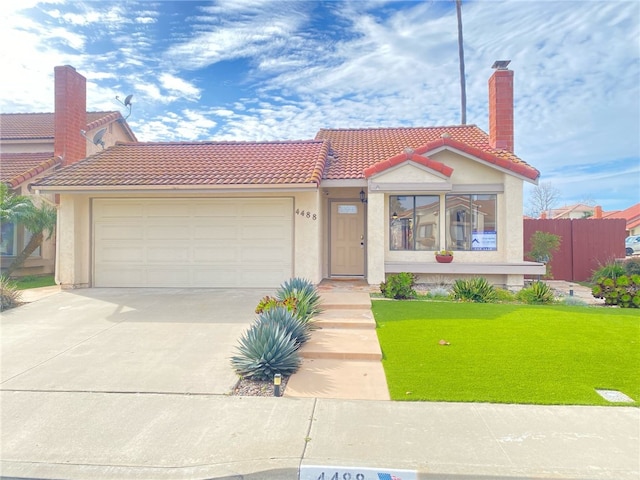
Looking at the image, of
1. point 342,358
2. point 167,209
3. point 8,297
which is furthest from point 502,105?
point 8,297

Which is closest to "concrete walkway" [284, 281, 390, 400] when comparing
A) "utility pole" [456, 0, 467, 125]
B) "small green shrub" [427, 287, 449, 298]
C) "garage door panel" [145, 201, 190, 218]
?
"small green shrub" [427, 287, 449, 298]

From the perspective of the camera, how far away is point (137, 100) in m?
16.7

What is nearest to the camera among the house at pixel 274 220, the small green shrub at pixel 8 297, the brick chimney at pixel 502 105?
the small green shrub at pixel 8 297

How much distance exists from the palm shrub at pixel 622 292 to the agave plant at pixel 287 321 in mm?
8015

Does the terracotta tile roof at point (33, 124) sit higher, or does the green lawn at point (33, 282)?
the terracotta tile roof at point (33, 124)

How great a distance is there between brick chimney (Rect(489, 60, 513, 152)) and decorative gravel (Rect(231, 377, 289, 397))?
11157 millimetres

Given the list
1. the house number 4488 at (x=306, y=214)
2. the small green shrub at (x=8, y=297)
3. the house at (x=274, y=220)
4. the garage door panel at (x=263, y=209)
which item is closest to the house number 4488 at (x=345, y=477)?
the house at (x=274, y=220)

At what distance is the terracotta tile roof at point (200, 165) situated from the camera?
34.0 feet

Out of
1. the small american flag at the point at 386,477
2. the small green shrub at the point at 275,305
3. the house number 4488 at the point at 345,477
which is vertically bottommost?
the house number 4488 at the point at 345,477

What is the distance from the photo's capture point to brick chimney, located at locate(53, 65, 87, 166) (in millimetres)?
12711

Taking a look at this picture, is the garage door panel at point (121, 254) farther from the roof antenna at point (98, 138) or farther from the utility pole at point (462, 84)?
the utility pole at point (462, 84)

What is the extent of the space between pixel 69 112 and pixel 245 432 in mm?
13622

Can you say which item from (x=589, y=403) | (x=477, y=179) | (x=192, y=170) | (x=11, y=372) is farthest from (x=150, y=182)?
(x=589, y=403)

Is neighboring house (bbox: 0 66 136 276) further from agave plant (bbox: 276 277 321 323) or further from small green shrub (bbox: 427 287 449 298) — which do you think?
small green shrub (bbox: 427 287 449 298)
